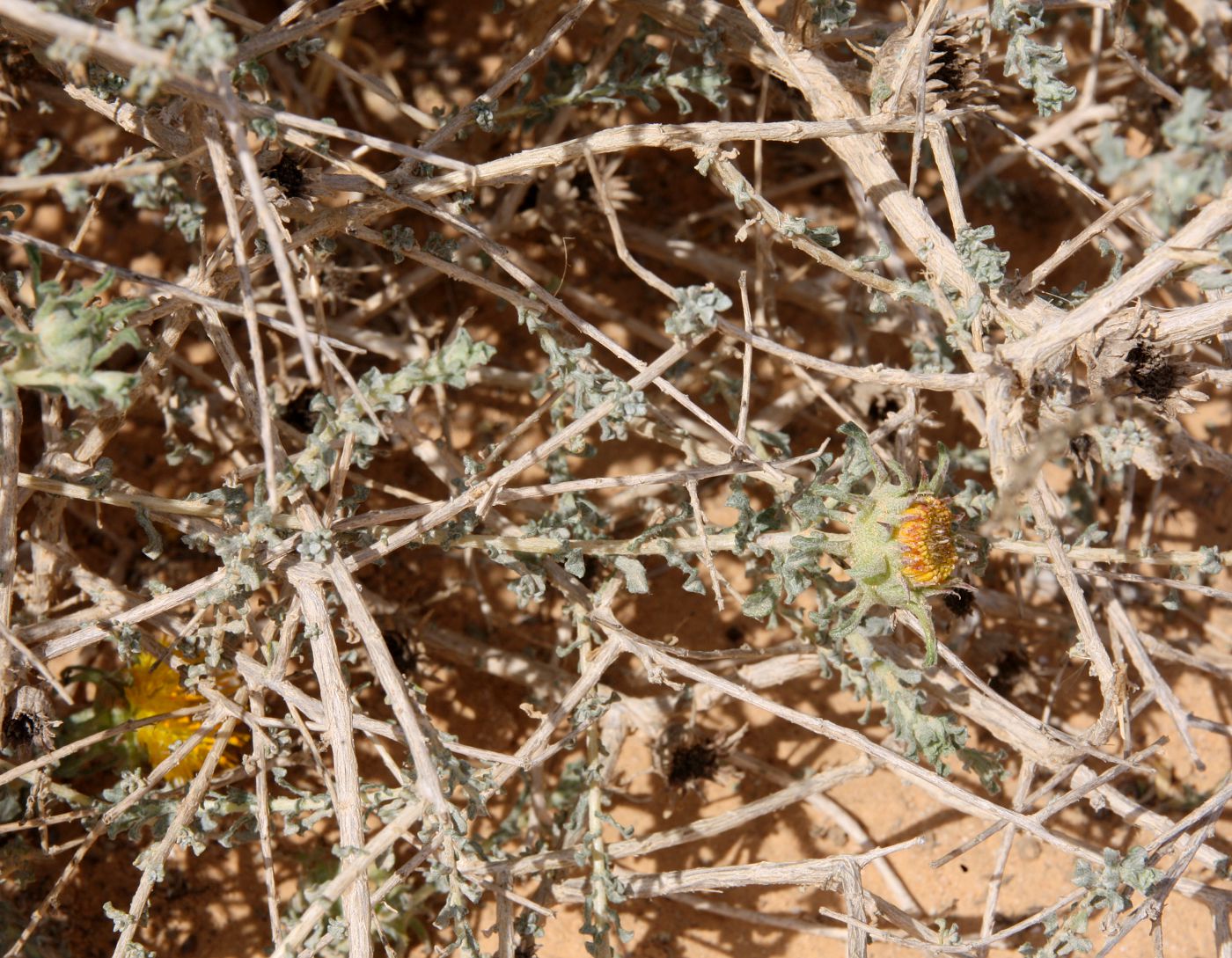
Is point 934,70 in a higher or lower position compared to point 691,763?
higher

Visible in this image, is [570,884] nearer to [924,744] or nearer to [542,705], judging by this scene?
[542,705]

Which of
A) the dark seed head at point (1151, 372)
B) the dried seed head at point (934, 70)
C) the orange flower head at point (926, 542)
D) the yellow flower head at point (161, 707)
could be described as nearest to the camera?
the orange flower head at point (926, 542)

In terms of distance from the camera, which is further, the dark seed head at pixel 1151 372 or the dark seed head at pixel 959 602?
the dark seed head at pixel 959 602

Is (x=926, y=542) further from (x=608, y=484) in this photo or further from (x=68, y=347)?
(x=68, y=347)

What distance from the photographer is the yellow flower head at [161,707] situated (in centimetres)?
227

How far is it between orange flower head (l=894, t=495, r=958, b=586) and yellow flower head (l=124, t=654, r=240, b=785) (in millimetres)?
1434

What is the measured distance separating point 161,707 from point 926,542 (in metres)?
1.61

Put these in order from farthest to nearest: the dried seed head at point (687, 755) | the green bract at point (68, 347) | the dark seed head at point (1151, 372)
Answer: the dried seed head at point (687, 755) < the dark seed head at point (1151, 372) < the green bract at point (68, 347)

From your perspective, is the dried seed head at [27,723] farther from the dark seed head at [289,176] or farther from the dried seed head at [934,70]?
the dried seed head at [934,70]

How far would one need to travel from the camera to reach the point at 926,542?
1801 mm

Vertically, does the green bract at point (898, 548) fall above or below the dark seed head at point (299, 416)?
below

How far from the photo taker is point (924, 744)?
2094 millimetres

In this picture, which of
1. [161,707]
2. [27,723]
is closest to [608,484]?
[161,707]

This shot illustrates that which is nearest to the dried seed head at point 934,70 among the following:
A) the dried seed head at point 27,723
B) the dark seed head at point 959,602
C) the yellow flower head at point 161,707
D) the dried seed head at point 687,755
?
the dark seed head at point 959,602
